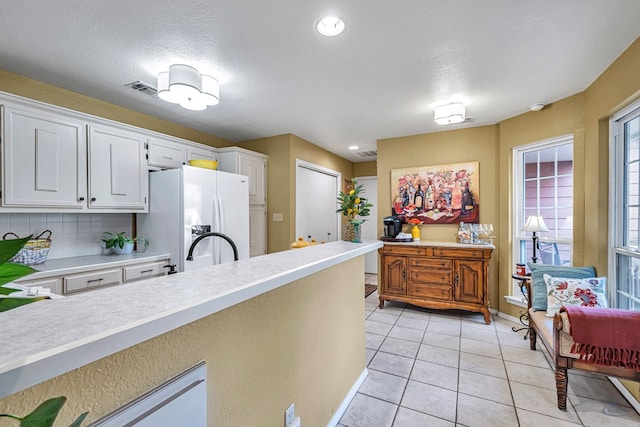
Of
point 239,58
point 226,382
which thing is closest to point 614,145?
point 239,58

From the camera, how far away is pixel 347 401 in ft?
6.30

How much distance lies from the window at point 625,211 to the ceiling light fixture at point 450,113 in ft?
3.73

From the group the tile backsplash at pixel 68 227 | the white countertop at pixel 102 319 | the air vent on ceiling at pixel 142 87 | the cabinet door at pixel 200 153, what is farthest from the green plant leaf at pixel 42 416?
the cabinet door at pixel 200 153

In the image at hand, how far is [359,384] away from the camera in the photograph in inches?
83.7

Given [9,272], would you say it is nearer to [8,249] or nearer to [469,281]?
[8,249]

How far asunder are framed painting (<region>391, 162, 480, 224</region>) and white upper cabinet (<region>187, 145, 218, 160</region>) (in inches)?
99.3

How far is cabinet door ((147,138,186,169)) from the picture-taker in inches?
116

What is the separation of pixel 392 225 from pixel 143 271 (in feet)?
9.68

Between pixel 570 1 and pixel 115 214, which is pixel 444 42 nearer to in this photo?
pixel 570 1

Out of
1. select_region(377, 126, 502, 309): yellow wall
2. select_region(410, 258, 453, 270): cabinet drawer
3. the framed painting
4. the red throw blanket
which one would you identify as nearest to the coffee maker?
the framed painting

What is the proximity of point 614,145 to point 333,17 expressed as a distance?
8.09 ft

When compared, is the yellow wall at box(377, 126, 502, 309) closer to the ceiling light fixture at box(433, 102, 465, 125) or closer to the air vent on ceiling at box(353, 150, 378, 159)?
the air vent on ceiling at box(353, 150, 378, 159)

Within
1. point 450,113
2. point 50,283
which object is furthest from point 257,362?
point 450,113

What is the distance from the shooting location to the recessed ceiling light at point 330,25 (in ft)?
5.41
